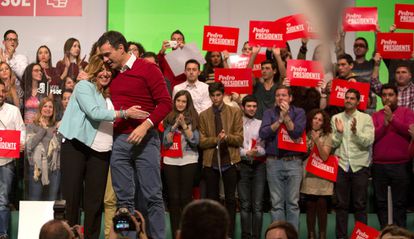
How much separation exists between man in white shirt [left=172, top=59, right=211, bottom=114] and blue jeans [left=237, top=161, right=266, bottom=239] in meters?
0.74

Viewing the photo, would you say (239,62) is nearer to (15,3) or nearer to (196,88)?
(196,88)

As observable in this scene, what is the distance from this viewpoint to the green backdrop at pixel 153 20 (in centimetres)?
967

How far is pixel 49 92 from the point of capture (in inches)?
267

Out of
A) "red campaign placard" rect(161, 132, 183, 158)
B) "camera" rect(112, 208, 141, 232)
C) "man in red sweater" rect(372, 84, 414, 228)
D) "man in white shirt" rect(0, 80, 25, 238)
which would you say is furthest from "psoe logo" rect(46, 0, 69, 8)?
"camera" rect(112, 208, 141, 232)

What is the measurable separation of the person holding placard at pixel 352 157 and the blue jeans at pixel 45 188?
2.55m

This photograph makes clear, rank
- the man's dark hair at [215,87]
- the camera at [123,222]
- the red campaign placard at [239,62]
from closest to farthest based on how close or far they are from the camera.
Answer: the camera at [123,222] < the man's dark hair at [215,87] < the red campaign placard at [239,62]

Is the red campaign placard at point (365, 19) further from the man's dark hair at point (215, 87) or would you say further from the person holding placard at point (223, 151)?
the person holding placard at point (223, 151)

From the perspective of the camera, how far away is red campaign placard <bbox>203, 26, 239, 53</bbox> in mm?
7770

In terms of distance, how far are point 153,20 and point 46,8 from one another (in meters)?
1.42

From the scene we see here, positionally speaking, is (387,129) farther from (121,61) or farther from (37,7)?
(37,7)

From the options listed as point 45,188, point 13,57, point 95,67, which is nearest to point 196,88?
point 45,188

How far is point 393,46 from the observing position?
302 inches

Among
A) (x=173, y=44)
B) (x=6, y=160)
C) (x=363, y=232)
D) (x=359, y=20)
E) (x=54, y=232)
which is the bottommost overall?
(x=363, y=232)

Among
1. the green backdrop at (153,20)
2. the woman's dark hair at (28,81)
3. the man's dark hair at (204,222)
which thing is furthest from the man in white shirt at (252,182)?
the man's dark hair at (204,222)
